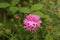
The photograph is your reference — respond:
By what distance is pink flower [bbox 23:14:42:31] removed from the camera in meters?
1.58

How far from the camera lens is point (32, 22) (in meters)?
1.62

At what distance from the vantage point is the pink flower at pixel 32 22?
5.18ft

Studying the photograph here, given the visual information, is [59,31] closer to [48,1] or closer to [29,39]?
[29,39]

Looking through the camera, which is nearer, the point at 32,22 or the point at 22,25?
the point at 32,22

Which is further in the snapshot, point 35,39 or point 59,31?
point 59,31

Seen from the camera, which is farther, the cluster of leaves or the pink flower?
the cluster of leaves

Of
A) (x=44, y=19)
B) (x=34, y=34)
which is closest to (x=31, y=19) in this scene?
(x=34, y=34)

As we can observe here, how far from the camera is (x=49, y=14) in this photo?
76.2 inches

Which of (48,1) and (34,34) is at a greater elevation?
(48,1)

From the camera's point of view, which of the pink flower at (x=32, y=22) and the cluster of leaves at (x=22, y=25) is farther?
the cluster of leaves at (x=22, y=25)

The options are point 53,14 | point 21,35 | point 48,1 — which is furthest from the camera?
point 48,1

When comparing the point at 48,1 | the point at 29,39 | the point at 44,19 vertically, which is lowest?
the point at 29,39

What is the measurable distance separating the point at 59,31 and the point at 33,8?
0.28 meters

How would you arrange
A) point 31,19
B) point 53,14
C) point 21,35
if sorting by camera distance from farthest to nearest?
point 53,14 → point 21,35 → point 31,19
